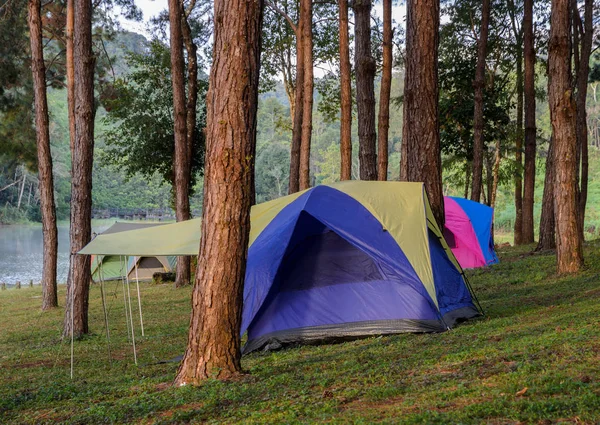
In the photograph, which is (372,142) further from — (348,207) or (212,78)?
(212,78)

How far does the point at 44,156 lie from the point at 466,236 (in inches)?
376

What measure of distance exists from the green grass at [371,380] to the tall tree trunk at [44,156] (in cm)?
532

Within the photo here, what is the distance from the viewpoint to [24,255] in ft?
119

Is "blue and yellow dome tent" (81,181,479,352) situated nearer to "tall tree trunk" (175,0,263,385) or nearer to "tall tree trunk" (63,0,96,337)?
"tall tree trunk" (175,0,263,385)

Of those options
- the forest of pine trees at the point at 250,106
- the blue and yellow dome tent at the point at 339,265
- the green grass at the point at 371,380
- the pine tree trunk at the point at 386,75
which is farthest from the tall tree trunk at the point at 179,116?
the blue and yellow dome tent at the point at 339,265

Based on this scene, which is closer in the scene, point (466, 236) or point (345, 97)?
point (345, 97)

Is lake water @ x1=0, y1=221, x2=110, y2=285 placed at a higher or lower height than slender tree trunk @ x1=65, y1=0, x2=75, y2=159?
lower

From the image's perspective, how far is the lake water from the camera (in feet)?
90.6

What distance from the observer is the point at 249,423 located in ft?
13.0

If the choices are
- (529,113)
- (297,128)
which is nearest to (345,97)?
(297,128)

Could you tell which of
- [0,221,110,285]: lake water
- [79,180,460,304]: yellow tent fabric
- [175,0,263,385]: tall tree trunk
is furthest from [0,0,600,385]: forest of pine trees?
[0,221,110,285]: lake water

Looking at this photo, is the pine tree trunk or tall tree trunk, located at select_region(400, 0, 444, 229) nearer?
tall tree trunk, located at select_region(400, 0, 444, 229)

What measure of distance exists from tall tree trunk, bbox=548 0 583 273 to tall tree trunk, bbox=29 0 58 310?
960 centimetres

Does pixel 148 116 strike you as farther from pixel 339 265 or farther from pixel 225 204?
pixel 225 204
